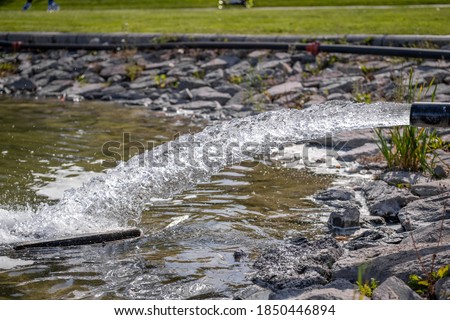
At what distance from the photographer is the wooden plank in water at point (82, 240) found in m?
6.34

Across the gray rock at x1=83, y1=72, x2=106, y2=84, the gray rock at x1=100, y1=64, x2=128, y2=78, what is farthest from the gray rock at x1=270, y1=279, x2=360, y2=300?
the gray rock at x1=83, y1=72, x2=106, y2=84

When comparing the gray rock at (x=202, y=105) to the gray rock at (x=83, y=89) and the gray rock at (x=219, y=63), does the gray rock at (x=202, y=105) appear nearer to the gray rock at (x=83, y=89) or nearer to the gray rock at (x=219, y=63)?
the gray rock at (x=219, y=63)

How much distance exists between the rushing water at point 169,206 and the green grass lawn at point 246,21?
620 cm

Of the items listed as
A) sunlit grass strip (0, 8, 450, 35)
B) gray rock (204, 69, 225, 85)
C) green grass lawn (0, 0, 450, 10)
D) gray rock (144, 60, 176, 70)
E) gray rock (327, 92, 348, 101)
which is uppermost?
green grass lawn (0, 0, 450, 10)

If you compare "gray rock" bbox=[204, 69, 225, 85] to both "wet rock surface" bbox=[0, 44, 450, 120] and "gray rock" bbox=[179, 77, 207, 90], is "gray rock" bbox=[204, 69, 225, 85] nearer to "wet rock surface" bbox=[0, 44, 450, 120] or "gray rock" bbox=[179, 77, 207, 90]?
"wet rock surface" bbox=[0, 44, 450, 120]

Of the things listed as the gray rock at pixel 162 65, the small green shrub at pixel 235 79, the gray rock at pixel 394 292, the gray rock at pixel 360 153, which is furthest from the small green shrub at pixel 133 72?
the gray rock at pixel 394 292

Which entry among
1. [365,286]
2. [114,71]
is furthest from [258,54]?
[365,286]

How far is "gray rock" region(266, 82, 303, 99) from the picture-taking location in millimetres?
12477

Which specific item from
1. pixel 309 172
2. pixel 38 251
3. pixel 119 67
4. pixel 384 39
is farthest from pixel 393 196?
pixel 119 67

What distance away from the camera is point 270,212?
7375mm

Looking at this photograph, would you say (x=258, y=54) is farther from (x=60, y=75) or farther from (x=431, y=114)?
(x=431, y=114)

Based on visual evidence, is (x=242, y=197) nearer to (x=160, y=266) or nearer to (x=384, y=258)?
(x=160, y=266)

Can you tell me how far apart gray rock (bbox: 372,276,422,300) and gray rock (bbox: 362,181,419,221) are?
2.31m

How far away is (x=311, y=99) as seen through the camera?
472 inches
